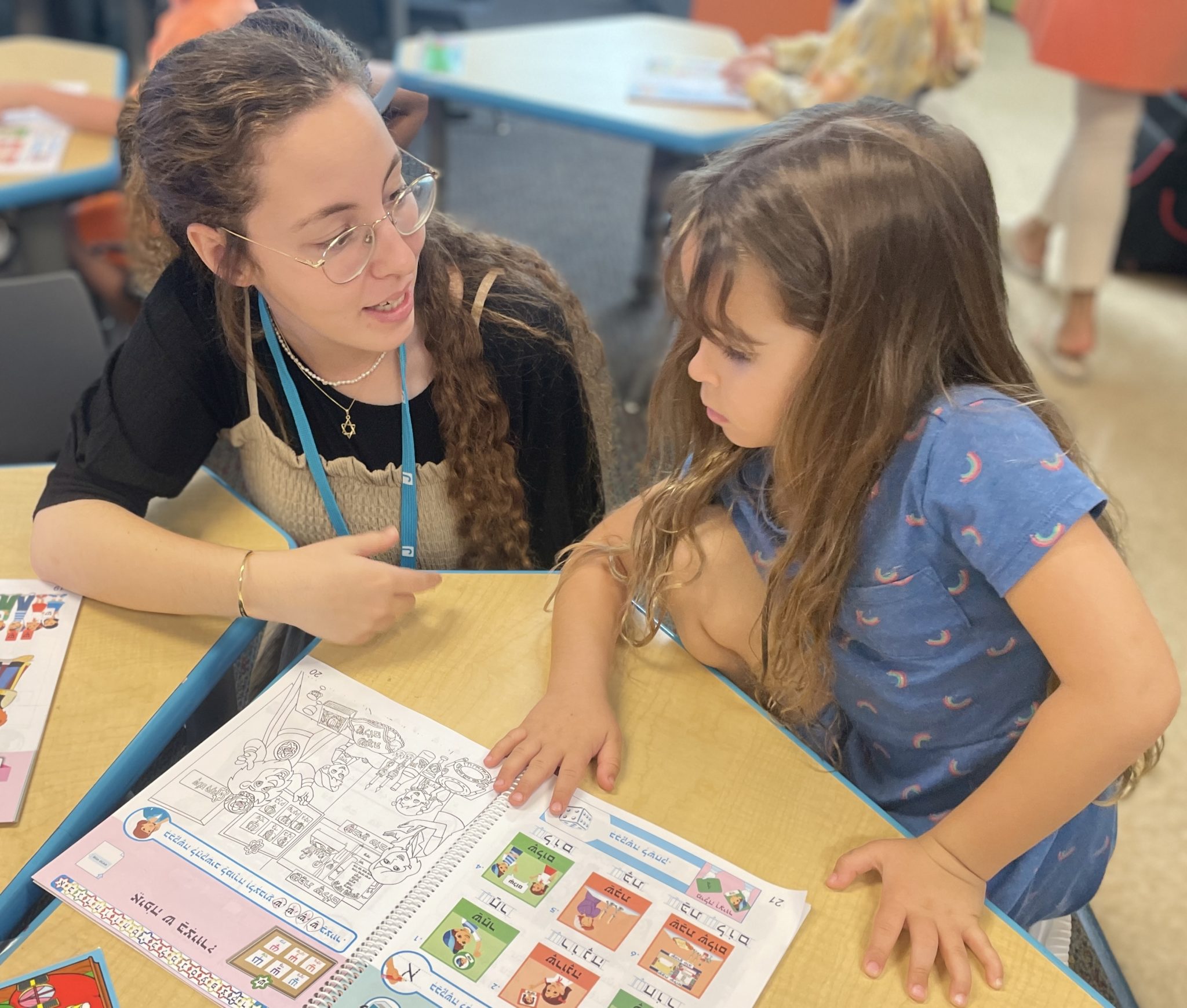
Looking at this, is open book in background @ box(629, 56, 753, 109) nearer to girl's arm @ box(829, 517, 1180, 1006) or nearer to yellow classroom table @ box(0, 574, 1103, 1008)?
yellow classroom table @ box(0, 574, 1103, 1008)

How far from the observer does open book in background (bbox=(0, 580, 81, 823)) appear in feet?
2.69

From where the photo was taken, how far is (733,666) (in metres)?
1.02

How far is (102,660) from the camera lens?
93 cm

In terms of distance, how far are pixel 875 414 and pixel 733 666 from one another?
0.31 m

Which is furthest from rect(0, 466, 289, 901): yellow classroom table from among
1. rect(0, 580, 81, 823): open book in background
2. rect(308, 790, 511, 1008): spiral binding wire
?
rect(308, 790, 511, 1008): spiral binding wire

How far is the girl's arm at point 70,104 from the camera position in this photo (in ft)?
6.89

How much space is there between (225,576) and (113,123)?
59.8 inches

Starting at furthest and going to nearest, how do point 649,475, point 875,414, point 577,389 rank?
point 577,389, point 649,475, point 875,414

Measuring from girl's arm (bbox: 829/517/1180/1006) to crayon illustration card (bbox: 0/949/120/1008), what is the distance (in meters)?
0.50

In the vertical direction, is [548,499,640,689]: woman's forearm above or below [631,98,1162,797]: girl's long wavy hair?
below

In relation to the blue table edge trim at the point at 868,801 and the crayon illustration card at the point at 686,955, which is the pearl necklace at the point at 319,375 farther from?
the crayon illustration card at the point at 686,955

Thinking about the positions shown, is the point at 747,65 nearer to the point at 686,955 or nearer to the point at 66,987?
the point at 686,955

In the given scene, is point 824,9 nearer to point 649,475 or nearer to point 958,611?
point 649,475

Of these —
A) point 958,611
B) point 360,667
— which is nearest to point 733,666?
point 958,611
